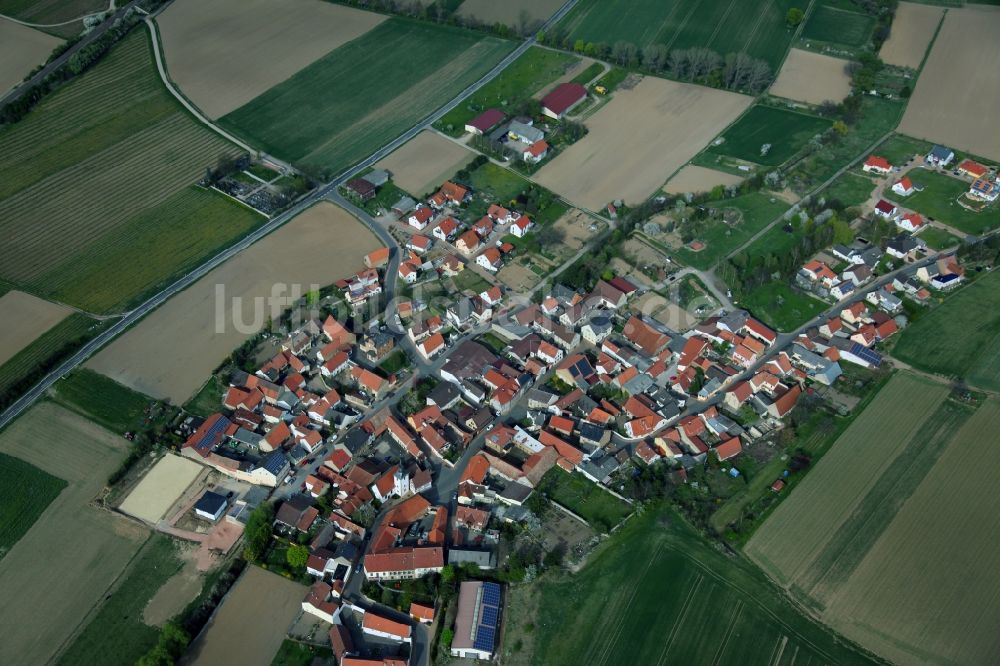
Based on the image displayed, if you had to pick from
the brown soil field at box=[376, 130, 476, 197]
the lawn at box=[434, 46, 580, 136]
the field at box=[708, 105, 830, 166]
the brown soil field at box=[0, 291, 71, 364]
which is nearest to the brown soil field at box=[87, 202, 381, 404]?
the brown soil field at box=[0, 291, 71, 364]

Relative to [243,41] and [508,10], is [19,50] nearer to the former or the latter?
[243,41]

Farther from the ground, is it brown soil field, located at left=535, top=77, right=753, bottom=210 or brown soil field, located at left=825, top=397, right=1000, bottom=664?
brown soil field, located at left=535, top=77, right=753, bottom=210

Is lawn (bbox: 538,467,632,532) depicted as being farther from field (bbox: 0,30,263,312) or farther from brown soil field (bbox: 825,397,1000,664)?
field (bbox: 0,30,263,312)

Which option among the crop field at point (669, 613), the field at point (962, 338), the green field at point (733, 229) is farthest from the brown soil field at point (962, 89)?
the crop field at point (669, 613)

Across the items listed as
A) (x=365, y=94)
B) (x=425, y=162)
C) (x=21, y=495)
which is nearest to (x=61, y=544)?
(x=21, y=495)

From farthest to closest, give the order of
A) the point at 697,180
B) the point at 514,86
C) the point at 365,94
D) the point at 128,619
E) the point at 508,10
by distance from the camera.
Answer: the point at 508,10, the point at 514,86, the point at 365,94, the point at 697,180, the point at 128,619

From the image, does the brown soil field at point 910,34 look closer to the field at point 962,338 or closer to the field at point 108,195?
the field at point 962,338
